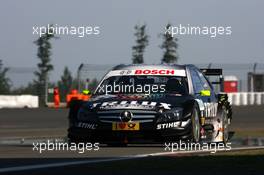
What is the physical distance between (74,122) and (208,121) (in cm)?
248

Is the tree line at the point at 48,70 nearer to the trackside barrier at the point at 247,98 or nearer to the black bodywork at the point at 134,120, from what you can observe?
the trackside barrier at the point at 247,98

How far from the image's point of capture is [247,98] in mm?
51812

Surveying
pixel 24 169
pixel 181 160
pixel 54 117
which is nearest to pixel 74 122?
pixel 181 160

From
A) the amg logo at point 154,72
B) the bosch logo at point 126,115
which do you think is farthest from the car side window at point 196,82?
the bosch logo at point 126,115

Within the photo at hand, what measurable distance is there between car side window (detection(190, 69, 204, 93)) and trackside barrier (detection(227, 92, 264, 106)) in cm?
3290

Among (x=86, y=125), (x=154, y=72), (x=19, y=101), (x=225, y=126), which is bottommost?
(x=225, y=126)

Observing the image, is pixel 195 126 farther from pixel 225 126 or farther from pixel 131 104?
pixel 225 126

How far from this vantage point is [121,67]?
17328 millimetres

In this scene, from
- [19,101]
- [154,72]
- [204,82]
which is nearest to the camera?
[154,72]

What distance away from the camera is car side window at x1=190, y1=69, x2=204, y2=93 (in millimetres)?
16953

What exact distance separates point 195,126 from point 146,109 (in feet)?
3.22

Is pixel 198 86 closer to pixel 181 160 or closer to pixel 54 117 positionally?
pixel 181 160

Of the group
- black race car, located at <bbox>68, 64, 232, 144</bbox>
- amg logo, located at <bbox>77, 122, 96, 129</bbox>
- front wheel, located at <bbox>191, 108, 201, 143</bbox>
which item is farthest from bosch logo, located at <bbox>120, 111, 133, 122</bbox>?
front wheel, located at <bbox>191, 108, 201, 143</bbox>

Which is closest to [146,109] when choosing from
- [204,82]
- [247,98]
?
[204,82]
